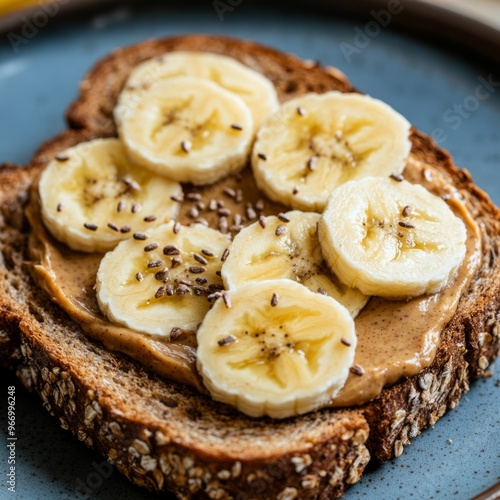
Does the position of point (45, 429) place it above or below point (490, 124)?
below

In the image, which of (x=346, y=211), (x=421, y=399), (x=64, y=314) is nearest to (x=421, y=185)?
(x=346, y=211)

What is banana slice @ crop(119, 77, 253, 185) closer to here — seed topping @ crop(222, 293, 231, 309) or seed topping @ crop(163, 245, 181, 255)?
seed topping @ crop(163, 245, 181, 255)

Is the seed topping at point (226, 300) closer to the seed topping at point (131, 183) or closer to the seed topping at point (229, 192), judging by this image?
the seed topping at point (229, 192)

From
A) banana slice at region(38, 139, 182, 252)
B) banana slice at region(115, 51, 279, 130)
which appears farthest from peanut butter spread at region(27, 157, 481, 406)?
banana slice at region(115, 51, 279, 130)

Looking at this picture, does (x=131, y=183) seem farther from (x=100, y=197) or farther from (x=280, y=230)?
(x=280, y=230)

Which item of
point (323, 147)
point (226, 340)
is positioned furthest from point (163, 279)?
point (323, 147)

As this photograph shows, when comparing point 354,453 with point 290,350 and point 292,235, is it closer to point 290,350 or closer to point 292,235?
point 290,350
